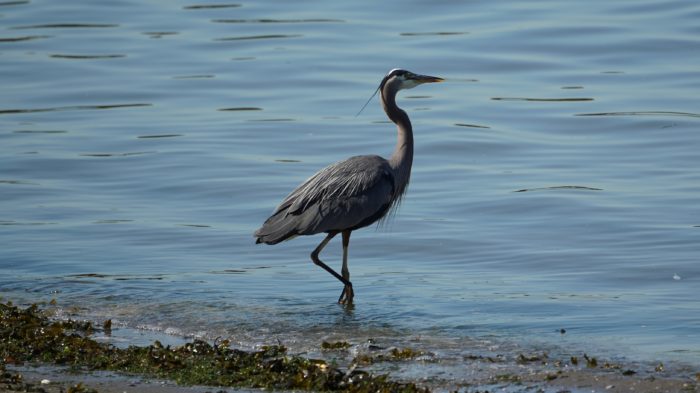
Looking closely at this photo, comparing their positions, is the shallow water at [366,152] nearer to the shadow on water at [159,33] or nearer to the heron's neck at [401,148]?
the shadow on water at [159,33]

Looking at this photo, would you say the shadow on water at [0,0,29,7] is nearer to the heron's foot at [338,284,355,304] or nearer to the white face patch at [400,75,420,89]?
the white face patch at [400,75,420,89]

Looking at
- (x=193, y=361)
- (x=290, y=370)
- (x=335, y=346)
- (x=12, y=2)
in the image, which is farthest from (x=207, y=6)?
(x=290, y=370)

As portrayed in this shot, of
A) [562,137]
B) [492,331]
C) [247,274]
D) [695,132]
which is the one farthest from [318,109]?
[492,331]

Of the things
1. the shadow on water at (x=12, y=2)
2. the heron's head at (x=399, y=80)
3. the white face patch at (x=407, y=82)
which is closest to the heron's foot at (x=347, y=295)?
the heron's head at (x=399, y=80)

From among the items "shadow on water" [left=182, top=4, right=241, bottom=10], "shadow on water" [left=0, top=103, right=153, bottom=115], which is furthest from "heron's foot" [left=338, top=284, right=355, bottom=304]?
"shadow on water" [left=182, top=4, right=241, bottom=10]

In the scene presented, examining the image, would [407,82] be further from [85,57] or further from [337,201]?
[85,57]

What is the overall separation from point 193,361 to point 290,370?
25.7 inches

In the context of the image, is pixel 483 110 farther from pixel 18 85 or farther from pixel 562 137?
pixel 18 85

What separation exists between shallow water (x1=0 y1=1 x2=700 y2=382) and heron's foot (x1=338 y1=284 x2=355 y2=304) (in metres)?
0.13

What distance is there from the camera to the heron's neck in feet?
37.2

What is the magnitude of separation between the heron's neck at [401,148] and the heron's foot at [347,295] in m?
1.29

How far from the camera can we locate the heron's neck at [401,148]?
37.2 feet

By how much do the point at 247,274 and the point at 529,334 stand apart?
3254 mm

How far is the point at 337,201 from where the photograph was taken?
10.8 meters
